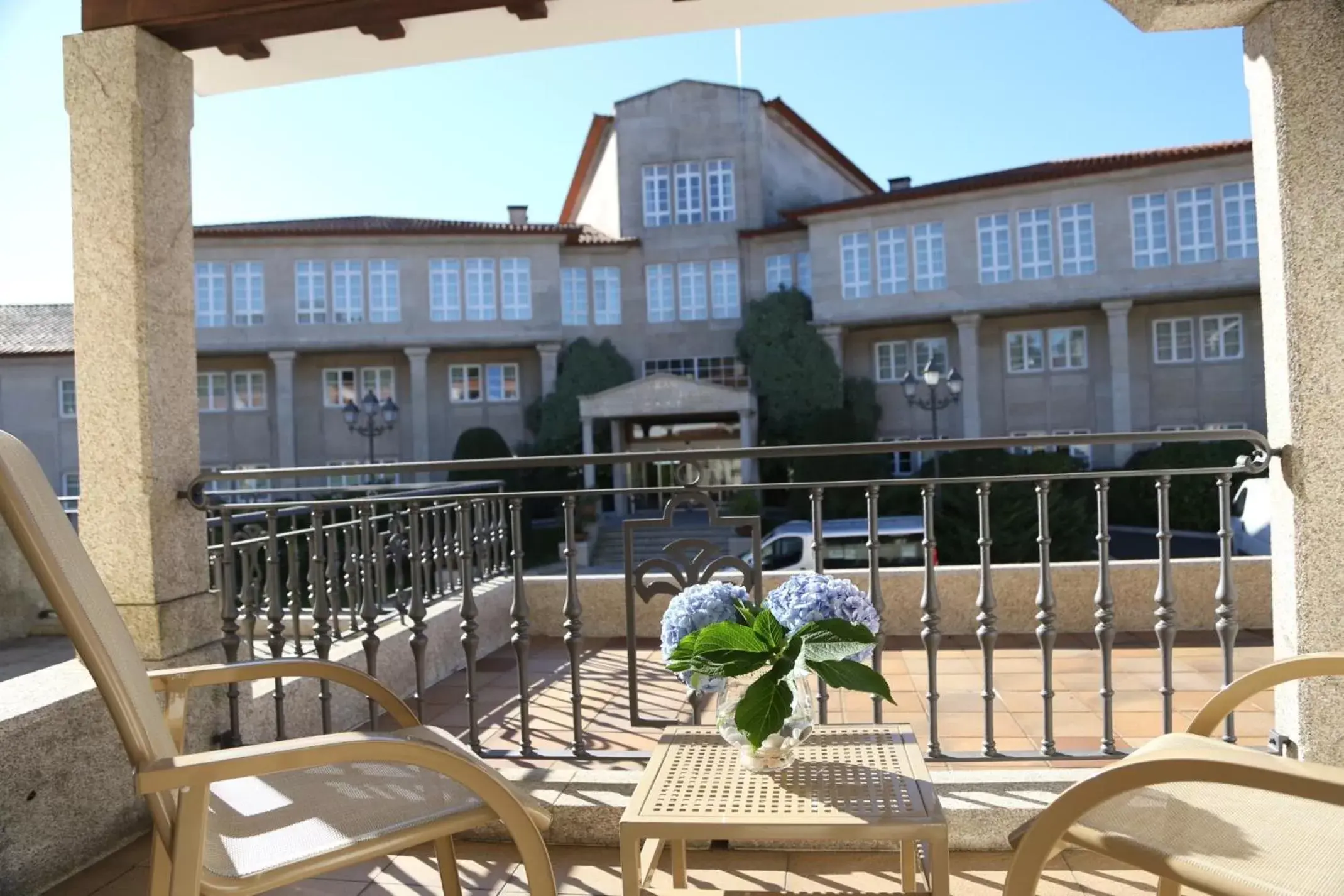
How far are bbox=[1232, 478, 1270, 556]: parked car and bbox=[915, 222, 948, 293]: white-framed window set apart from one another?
13.2m

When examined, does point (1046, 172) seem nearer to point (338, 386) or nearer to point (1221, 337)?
point (1221, 337)

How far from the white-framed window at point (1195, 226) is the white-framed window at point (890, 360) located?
7241 mm

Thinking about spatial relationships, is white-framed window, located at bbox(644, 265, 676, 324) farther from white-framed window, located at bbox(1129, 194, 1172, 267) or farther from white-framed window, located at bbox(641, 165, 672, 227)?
white-framed window, located at bbox(1129, 194, 1172, 267)

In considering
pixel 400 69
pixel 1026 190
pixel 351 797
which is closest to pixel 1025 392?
pixel 1026 190

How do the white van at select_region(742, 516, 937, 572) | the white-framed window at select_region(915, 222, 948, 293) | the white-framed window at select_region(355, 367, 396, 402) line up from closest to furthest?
the white van at select_region(742, 516, 937, 572)
the white-framed window at select_region(915, 222, 948, 293)
the white-framed window at select_region(355, 367, 396, 402)

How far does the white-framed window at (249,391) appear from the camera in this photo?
28.8 meters

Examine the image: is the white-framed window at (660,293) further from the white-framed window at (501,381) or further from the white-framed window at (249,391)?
the white-framed window at (249,391)

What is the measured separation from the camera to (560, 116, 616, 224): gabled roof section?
99.3 feet

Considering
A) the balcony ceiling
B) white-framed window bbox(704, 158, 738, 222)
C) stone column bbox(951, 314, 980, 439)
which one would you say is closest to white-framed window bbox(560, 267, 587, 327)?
white-framed window bbox(704, 158, 738, 222)

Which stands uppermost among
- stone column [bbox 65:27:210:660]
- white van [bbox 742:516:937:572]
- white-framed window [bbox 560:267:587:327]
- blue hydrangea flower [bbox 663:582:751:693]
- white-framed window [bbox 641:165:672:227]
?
white-framed window [bbox 641:165:672:227]

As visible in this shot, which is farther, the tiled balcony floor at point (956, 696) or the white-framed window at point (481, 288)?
the white-framed window at point (481, 288)

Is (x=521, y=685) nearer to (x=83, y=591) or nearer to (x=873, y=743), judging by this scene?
(x=873, y=743)

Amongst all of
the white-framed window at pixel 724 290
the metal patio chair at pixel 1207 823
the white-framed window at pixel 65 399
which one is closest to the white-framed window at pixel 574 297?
the white-framed window at pixel 724 290

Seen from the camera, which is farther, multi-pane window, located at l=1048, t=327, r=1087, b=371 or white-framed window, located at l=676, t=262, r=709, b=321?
white-framed window, located at l=676, t=262, r=709, b=321
